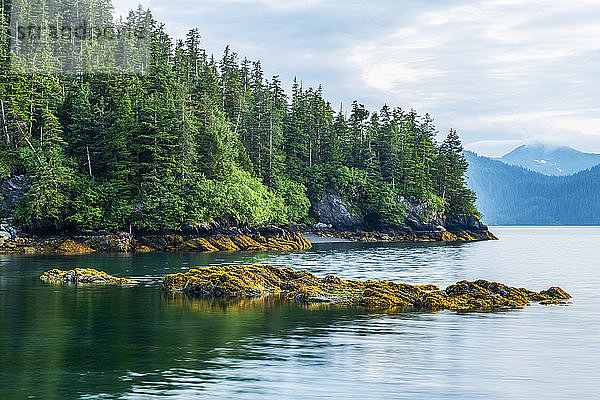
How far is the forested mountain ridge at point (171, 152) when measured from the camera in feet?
256

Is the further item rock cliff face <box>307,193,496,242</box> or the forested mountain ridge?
rock cliff face <box>307,193,496,242</box>

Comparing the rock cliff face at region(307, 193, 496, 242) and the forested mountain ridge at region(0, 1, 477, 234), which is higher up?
the forested mountain ridge at region(0, 1, 477, 234)

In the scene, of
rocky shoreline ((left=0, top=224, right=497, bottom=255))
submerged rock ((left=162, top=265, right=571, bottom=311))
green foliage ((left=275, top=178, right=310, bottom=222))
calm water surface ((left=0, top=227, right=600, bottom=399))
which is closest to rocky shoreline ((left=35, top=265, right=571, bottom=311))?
submerged rock ((left=162, top=265, right=571, bottom=311))

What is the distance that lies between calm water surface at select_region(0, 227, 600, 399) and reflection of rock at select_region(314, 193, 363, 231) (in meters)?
84.5

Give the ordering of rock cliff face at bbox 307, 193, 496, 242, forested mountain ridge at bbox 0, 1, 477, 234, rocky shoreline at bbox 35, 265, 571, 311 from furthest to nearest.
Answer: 1. rock cliff face at bbox 307, 193, 496, 242
2. forested mountain ridge at bbox 0, 1, 477, 234
3. rocky shoreline at bbox 35, 265, 571, 311

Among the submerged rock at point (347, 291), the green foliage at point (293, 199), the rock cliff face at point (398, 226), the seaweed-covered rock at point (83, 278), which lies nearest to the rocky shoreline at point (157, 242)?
the green foliage at point (293, 199)

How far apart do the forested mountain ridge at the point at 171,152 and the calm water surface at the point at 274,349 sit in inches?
1669

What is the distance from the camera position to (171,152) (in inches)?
3317

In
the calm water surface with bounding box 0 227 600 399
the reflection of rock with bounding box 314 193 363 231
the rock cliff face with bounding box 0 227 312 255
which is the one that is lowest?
the calm water surface with bounding box 0 227 600 399

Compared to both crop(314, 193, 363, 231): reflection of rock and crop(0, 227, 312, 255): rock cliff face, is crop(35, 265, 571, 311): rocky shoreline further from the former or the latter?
crop(314, 193, 363, 231): reflection of rock

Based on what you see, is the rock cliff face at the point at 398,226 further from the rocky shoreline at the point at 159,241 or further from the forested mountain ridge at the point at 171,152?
the rocky shoreline at the point at 159,241

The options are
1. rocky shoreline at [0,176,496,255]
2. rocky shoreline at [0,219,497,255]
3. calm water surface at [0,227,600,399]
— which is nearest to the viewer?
calm water surface at [0,227,600,399]

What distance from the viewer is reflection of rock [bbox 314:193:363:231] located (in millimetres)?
120688

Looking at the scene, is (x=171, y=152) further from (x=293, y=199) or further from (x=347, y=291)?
(x=347, y=291)
